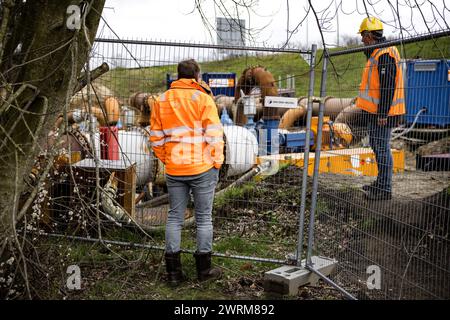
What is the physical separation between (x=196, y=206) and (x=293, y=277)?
113cm

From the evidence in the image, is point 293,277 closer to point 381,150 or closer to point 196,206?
point 196,206

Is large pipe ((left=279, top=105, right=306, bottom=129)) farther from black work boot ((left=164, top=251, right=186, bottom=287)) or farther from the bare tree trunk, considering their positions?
the bare tree trunk

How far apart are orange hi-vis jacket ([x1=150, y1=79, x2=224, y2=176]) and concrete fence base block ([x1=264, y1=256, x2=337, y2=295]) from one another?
118 cm

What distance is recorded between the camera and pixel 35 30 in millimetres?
4262

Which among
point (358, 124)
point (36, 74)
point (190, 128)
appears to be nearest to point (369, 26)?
point (358, 124)

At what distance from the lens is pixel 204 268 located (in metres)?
5.42

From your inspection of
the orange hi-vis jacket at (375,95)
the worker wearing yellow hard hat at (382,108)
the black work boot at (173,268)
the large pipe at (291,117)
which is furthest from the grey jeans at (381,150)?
the large pipe at (291,117)

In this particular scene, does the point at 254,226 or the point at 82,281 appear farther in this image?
A: the point at 254,226

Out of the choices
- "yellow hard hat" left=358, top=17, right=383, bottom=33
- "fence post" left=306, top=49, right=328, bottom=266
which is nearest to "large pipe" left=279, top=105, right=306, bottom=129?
"yellow hard hat" left=358, top=17, right=383, bottom=33

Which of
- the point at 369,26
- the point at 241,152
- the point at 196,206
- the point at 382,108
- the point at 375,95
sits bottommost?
the point at 196,206

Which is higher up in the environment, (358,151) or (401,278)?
(358,151)
